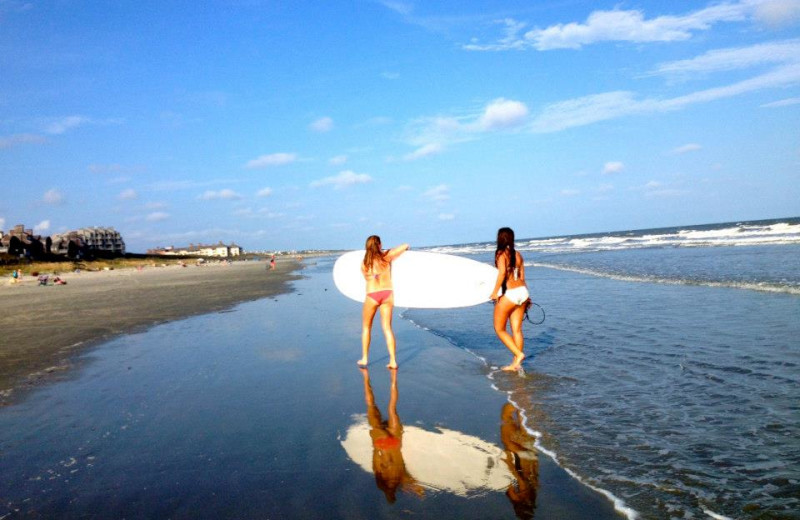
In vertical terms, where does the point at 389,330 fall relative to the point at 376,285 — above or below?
below

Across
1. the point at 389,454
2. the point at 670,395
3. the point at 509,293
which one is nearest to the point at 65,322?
the point at 509,293

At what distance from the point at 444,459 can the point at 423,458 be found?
146mm

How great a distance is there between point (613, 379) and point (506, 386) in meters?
1.12

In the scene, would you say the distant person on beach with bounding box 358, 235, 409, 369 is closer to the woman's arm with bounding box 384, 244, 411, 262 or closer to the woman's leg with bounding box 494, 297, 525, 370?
the woman's arm with bounding box 384, 244, 411, 262

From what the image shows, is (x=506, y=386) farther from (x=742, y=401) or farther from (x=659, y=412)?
(x=742, y=401)

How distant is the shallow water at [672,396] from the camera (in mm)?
3146

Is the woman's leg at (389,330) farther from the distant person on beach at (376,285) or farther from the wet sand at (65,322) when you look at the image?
the wet sand at (65,322)

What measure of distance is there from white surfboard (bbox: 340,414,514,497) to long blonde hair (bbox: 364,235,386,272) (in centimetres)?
254

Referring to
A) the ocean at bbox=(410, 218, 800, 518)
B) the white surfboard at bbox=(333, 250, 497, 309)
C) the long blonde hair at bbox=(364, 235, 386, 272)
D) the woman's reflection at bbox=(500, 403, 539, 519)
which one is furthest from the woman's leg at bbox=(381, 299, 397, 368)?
the woman's reflection at bbox=(500, 403, 539, 519)

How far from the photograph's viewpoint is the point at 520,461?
11.7 feet

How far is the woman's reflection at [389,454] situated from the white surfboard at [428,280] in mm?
3173

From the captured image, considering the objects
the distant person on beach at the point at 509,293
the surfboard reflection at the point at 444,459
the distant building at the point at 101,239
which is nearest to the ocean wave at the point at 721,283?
the distant person on beach at the point at 509,293

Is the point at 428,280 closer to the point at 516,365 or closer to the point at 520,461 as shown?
the point at 516,365

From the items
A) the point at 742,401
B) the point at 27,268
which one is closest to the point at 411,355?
the point at 742,401
